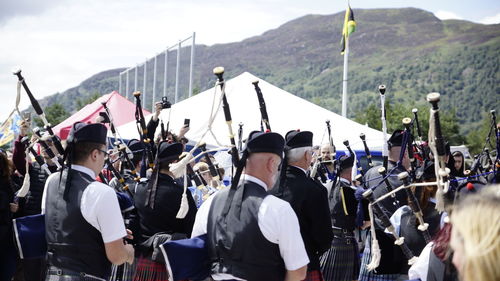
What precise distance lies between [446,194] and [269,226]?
85 centimetres

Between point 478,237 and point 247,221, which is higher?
point 478,237

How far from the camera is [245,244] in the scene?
2637 millimetres

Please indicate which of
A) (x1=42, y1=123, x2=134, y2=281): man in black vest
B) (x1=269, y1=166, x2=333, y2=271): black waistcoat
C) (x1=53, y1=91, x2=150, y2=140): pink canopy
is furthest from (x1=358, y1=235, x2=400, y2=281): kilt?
(x1=53, y1=91, x2=150, y2=140): pink canopy

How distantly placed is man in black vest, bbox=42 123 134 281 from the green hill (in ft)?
72.0

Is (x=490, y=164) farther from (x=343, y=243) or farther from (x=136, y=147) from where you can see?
(x=136, y=147)

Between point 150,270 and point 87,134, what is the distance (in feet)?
4.84

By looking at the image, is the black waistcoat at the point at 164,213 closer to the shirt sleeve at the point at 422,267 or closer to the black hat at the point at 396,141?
the shirt sleeve at the point at 422,267

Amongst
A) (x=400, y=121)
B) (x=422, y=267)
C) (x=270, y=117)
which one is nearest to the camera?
(x=422, y=267)

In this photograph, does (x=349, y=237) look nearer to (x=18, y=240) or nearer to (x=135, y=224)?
(x=135, y=224)

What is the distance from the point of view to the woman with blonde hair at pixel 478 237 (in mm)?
1375

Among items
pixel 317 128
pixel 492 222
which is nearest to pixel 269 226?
pixel 492 222

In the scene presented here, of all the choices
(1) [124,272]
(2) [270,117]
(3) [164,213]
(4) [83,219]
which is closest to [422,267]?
(4) [83,219]

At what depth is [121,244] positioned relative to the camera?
9.91 ft

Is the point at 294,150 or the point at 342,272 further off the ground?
the point at 294,150
